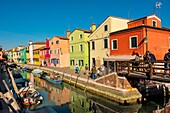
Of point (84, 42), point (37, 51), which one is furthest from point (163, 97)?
point (37, 51)

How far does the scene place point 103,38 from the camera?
1101 inches

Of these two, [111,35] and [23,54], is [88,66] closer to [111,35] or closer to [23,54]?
[111,35]

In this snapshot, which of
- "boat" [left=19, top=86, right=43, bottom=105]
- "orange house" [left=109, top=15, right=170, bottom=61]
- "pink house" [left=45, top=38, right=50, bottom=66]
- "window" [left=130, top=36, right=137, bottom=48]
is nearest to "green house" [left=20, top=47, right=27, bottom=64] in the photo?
"pink house" [left=45, top=38, right=50, bottom=66]

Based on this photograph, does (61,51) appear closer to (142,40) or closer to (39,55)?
(39,55)

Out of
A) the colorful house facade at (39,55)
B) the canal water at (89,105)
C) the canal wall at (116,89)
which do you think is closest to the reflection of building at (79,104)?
the canal water at (89,105)

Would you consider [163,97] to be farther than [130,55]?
No

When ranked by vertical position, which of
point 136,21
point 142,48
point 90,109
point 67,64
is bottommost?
point 90,109

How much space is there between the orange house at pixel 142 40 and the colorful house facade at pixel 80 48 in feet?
31.1

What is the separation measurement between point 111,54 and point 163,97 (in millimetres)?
10701

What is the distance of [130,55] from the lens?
2227cm

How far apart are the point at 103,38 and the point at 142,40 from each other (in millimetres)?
8306

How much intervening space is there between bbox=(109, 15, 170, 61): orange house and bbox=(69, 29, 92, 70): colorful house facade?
31.1 ft

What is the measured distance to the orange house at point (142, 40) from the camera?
68.3ft

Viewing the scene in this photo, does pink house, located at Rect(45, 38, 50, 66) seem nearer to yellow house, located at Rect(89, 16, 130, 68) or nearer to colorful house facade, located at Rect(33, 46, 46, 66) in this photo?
Result: colorful house facade, located at Rect(33, 46, 46, 66)
